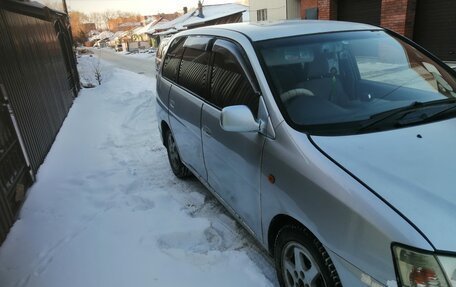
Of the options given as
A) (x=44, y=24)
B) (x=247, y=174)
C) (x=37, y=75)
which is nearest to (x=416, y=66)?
(x=247, y=174)

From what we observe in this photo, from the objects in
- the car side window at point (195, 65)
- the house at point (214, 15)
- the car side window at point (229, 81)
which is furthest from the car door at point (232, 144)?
the house at point (214, 15)

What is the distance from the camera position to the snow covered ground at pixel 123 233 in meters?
2.96

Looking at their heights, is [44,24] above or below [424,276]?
above

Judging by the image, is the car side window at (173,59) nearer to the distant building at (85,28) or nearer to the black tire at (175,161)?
the black tire at (175,161)

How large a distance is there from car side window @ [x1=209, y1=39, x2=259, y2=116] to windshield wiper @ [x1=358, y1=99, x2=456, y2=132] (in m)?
0.76

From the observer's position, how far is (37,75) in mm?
6895

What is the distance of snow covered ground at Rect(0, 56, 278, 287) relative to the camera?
116 inches

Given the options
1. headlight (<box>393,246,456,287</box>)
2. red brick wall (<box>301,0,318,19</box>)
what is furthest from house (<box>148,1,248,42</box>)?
headlight (<box>393,246,456,287</box>)

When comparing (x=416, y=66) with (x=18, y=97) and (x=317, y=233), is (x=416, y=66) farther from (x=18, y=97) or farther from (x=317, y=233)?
(x=18, y=97)

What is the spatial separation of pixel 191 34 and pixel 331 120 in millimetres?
2386

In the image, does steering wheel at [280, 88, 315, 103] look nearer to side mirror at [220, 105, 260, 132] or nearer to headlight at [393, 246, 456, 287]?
side mirror at [220, 105, 260, 132]

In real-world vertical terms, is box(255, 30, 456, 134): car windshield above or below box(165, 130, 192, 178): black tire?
above

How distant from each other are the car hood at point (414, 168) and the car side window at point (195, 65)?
5.48 ft

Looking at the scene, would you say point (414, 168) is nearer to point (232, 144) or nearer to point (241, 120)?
point (241, 120)
